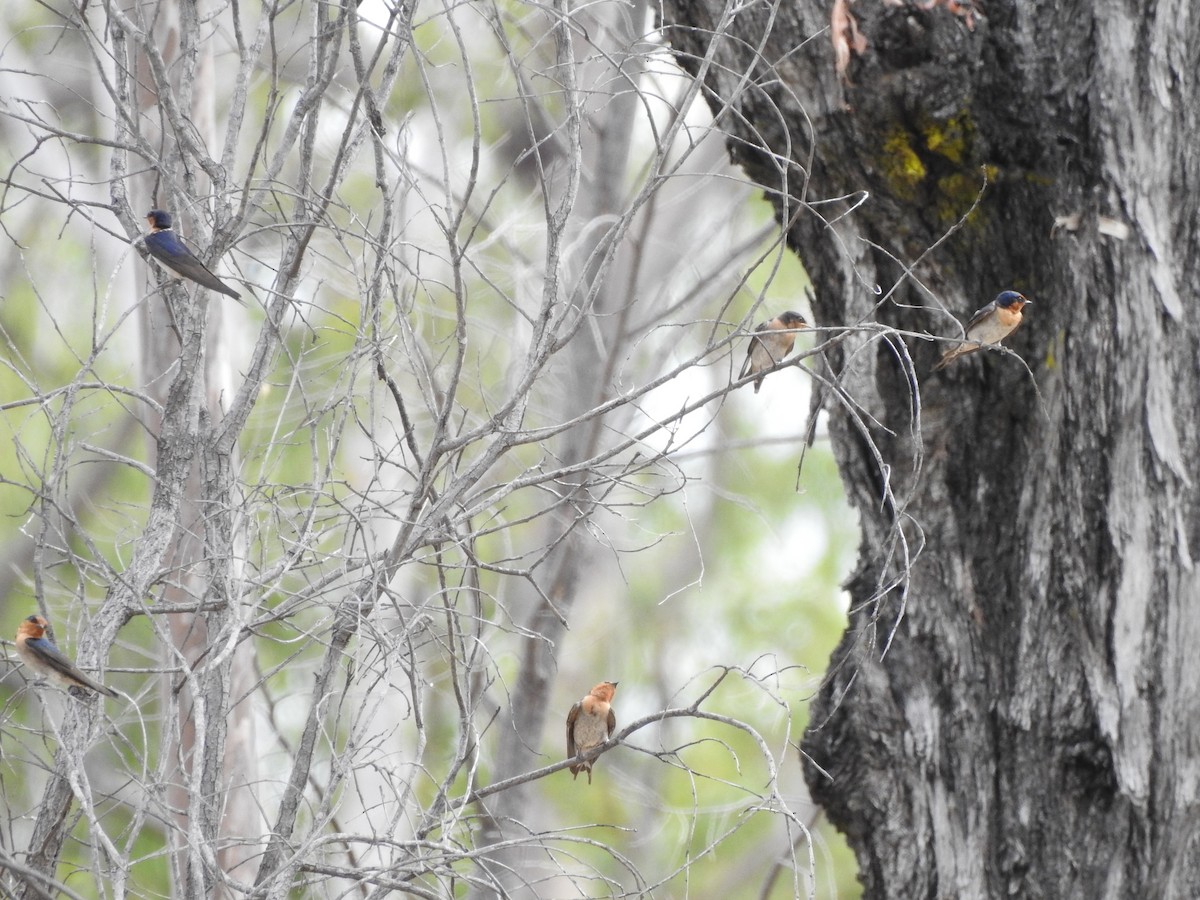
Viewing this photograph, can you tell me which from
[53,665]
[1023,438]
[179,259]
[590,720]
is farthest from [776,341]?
[53,665]

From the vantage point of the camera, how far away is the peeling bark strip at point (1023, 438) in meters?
3.27

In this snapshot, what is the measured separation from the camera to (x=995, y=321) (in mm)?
3344

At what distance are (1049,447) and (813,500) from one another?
39.4 feet

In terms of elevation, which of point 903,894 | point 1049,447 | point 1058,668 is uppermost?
point 1049,447

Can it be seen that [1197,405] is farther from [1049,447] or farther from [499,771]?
[499,771]

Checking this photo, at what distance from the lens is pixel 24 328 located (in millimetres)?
14680

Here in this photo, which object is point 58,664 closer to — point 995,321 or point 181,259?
point 181,259

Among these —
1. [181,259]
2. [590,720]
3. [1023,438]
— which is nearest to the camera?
[181,259]

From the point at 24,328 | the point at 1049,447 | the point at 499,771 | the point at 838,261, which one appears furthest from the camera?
the point at 24,328

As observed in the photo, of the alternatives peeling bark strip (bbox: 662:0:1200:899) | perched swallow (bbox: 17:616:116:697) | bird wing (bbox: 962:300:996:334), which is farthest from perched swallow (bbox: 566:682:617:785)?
bird wing (bbox: 962:300:996:334)

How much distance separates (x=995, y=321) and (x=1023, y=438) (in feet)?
1.27

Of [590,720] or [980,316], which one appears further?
[590,720]

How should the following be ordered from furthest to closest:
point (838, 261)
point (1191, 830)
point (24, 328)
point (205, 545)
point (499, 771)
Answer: point (24, 328)
point (499, 771)
point (838, 261)
point (1191, 830)
point (205, 545)

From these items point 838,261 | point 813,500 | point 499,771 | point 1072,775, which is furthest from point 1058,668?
point 813,500
